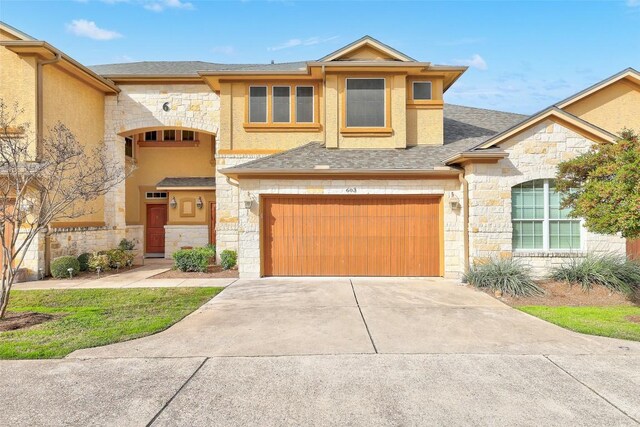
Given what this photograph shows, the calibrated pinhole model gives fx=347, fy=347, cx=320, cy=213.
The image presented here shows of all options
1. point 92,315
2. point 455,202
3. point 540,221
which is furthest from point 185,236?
point 540,221

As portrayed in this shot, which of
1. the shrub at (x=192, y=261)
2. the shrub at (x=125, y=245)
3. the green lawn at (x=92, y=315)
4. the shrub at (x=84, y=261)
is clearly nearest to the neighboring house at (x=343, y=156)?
the shrub at (x=125, y=245)

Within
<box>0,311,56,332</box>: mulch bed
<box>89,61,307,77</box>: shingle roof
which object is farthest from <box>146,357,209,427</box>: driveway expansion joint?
<box>89,61,307,77</box>: shingle roof

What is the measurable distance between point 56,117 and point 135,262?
6.30 m

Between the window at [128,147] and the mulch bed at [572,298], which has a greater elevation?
the window at [128,147]

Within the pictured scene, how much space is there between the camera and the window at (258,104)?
41.6 ft

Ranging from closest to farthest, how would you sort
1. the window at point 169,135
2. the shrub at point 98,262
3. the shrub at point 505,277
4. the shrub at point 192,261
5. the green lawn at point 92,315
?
1. the green lawn at point 92,315
2. the shrub at point 505,277
3. the shrub at point 192,261
4. the shrub at point 98,262
5. the window at point 169,135

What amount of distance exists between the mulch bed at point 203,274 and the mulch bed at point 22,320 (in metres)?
4.29

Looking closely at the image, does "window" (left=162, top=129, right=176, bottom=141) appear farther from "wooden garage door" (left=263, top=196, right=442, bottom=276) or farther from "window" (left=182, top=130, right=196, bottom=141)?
"wooden garage door" (left=263, top=196, right=442, bottom=276)

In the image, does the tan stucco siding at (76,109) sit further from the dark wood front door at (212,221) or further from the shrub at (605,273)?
the shrub at (605,273)

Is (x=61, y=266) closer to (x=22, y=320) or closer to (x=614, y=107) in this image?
(x=22, y=320)

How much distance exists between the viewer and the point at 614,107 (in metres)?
12.7

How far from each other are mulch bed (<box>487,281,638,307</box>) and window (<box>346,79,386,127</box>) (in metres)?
6.82

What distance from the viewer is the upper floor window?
12695 millimetres

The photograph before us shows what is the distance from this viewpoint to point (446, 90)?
549 inches
